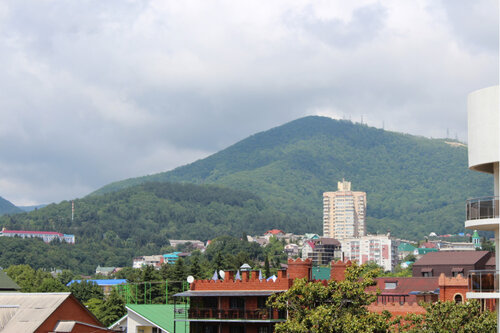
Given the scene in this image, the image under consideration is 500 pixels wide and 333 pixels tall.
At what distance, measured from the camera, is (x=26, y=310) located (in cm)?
7312

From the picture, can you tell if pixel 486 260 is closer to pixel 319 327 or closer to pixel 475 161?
pixel 319 327

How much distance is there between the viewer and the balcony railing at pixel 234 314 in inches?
2596

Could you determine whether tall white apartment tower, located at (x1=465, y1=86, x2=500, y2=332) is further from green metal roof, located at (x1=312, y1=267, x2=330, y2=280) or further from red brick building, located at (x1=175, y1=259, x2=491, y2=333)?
green metal roof, located at (x1=312, y1=267, x2=330, y2=280)

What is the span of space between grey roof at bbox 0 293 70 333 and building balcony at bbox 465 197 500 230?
162 feet

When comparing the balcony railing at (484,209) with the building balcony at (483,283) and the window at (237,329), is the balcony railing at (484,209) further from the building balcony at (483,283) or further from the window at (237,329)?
the window at (237,329)

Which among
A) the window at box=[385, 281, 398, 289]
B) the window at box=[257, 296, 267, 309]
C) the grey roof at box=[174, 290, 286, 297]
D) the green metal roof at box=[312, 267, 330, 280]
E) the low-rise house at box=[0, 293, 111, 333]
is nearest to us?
the grey roof at box=[174, 290, 286, 297]

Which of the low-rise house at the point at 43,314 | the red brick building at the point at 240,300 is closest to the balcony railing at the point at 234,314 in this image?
the red brick building at the point at 240,300

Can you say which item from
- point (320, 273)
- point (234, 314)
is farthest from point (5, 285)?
point (234, 314)

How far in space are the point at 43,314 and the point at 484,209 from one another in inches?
2005

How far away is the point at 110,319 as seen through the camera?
126125 millimetres

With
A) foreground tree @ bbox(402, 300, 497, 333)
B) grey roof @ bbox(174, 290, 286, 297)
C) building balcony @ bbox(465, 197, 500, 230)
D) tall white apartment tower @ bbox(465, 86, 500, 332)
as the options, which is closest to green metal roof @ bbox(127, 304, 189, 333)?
grey roof @ bbox(174, 290, 286, 297)

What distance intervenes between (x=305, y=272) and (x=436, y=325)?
20193mm

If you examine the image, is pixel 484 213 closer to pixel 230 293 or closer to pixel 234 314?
pixel 234 314

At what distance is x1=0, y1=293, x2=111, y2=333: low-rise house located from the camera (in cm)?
7175
